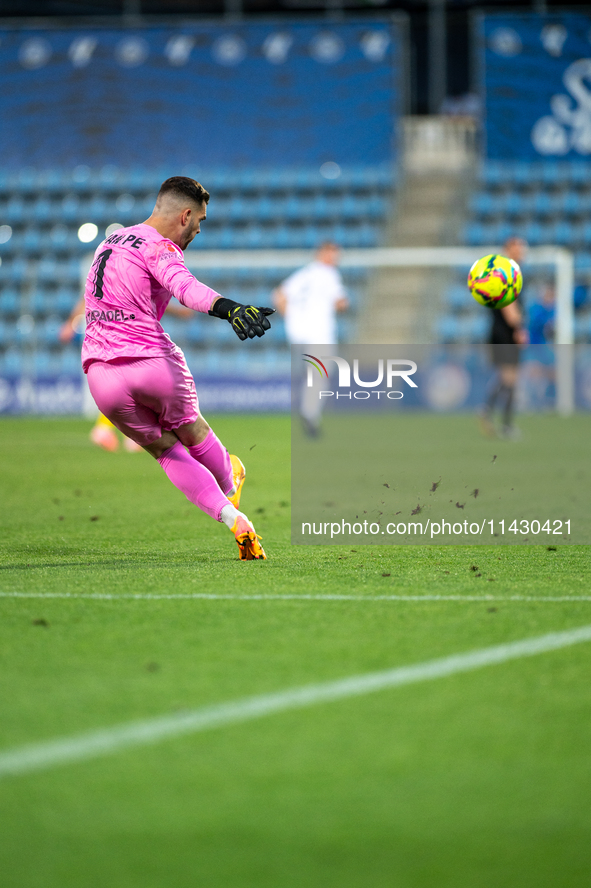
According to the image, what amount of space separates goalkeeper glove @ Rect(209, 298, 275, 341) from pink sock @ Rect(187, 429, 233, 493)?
99 cm

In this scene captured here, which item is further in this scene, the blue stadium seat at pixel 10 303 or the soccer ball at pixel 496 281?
the blue stadium seat at pixel 10 303

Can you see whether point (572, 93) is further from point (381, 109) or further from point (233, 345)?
point (233, 345)

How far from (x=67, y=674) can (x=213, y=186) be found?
19.5 m

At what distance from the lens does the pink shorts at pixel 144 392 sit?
4.89m

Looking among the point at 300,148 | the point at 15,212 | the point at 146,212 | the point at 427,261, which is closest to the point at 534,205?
the point at 427,261

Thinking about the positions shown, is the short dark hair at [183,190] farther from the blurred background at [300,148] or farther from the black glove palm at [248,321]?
Result: the blurred background at [300,148]

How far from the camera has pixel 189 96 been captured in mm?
21375

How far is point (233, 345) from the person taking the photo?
19.1 m

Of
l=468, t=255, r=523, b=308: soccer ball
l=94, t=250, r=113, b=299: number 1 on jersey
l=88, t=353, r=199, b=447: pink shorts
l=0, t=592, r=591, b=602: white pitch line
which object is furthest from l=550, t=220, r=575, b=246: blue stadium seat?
l=0, t=592, r=591, b=602: white pitch line

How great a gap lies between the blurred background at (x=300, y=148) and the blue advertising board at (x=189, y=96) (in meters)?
0.03

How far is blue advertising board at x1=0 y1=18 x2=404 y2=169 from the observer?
69.1 feet

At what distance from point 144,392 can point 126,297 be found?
16.3 inches

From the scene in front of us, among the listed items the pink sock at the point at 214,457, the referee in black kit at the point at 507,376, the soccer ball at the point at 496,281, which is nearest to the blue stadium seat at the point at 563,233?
the referee in black kit at the point at 507,376

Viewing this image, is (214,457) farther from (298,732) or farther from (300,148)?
(300,148)
